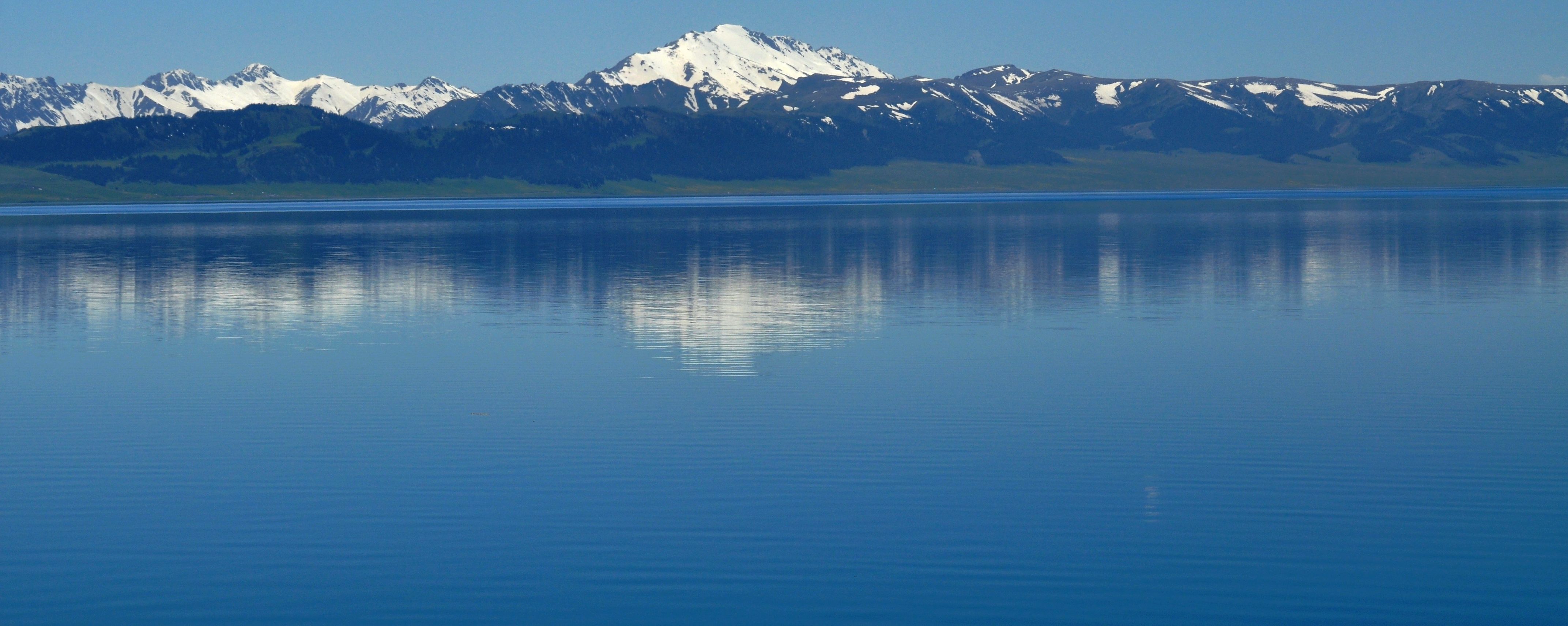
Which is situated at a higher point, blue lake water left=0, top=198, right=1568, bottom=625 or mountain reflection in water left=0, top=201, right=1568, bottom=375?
mountain reflection in water left=0, top=201, right=1568, bottom=375

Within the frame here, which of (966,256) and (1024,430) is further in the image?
(966,256)

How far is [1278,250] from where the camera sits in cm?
8181

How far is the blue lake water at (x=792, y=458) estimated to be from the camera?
15828mm

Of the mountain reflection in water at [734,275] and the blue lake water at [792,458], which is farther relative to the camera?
the mountain reflection in water at [734,275]

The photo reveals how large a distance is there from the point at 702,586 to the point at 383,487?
6.75m

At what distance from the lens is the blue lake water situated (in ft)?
51.9

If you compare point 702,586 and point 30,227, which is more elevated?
point 30,227

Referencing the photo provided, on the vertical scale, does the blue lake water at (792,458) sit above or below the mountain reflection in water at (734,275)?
below

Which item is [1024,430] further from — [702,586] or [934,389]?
[702,586]

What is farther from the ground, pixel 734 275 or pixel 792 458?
pixel 734 275

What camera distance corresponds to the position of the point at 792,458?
73.9 ft

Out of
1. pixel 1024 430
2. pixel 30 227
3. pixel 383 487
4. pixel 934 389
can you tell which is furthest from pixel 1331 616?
pixel 30 227

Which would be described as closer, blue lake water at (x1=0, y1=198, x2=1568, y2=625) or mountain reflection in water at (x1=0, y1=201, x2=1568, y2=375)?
blue lake water at (x1=0, y1=198, x2=1568, y2=625)

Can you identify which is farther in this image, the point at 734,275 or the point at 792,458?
the point at 734,275
